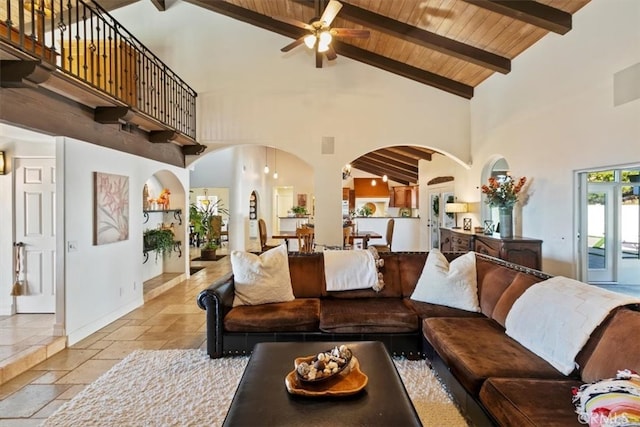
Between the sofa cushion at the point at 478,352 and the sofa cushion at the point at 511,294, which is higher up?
the sofa cushion at the point at 511,294

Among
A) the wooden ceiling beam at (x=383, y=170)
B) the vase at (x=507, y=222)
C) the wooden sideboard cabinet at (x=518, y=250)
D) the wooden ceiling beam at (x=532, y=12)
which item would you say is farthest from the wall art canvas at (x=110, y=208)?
the wooden ceiling beam at (x=383, y=170)

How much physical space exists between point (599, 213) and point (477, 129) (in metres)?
2.40

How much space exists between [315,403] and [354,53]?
5975mm

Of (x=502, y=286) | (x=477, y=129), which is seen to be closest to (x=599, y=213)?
(x=477, y=129)

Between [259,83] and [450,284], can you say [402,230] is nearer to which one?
[259,83]

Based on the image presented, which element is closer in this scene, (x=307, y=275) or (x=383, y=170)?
(x=307, y=275)

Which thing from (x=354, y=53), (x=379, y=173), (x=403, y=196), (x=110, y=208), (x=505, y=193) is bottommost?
(x=110, y=208)

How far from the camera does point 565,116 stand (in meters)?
4.09

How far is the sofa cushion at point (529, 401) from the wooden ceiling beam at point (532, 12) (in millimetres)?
3802

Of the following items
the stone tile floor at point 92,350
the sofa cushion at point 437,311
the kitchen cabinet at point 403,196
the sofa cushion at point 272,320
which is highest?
the kitchen cabinet at point 403,196

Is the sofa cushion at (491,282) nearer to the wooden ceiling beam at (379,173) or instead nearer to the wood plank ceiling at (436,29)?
the wood plank ceiling at (436,29)

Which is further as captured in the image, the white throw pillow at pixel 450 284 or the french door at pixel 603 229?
the french door at pixel 603 229

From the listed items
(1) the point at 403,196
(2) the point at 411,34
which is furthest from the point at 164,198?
(1) the point at 403,196

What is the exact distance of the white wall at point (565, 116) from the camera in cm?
335
